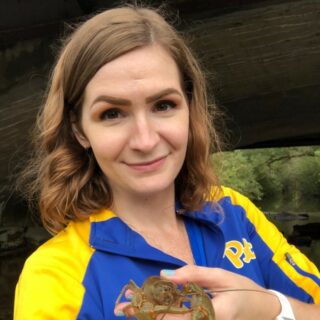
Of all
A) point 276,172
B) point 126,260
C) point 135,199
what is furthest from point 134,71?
point 276,172

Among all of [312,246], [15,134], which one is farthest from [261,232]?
[312,246]

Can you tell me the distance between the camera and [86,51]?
161cm

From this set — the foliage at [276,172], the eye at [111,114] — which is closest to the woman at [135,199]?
the eye at [111,114]

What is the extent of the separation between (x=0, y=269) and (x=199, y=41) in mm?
2735

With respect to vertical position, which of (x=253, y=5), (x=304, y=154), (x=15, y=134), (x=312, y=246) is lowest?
(x=304, y=154)

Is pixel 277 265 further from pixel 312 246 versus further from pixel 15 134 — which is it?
pixel 312 246

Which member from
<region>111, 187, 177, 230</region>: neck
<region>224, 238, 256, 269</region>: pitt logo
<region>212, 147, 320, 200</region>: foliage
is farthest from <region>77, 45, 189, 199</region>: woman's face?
<region>212, 147, 320, 200</region>: foliage

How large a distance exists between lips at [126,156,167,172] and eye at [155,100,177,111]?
6.0 inches

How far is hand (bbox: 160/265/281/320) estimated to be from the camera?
136cm

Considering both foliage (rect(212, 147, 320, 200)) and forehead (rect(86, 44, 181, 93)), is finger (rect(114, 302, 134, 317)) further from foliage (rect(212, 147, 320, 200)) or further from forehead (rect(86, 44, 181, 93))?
foliage (rect(212, 147, 320, 200))

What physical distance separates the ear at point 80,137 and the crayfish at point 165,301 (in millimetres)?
553

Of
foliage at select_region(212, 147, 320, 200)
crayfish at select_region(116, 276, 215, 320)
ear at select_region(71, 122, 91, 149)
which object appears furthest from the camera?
foliage at select_region(212, 147, 320, 200)

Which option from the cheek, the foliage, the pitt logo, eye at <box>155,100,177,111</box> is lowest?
the foliage

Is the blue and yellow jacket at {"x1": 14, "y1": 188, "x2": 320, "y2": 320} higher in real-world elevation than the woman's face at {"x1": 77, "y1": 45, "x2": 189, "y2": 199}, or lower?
lower
